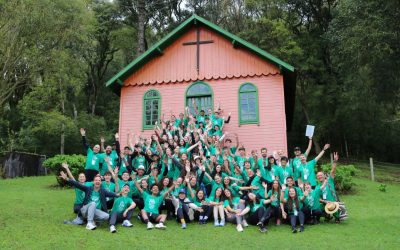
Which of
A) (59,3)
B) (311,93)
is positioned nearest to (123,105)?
(59,3)

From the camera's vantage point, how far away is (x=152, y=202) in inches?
364

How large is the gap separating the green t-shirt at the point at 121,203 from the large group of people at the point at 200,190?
24 millimetres

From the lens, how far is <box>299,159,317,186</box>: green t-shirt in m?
10.1

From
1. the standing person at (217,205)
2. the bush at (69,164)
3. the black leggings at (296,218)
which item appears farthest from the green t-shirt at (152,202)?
the bush at (69,164)

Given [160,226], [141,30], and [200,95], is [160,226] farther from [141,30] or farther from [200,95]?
[141,30]

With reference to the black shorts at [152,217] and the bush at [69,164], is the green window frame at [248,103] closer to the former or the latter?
the bush at [69,164]

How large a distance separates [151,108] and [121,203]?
8.14 m

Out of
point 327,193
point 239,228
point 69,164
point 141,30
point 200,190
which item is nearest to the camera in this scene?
point 239,228

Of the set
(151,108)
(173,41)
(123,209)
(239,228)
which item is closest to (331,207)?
(239,228)

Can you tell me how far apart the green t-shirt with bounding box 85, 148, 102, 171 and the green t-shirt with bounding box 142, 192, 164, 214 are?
202cm

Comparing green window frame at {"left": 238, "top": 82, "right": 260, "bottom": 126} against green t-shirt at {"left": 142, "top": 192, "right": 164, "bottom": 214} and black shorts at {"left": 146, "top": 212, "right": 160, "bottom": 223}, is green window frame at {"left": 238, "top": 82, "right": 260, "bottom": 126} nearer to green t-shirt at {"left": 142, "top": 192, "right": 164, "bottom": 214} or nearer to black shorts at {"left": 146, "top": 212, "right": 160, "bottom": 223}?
green t-shirt at {"left": 142, "top": 192, "right": 164, "bottom": 214}

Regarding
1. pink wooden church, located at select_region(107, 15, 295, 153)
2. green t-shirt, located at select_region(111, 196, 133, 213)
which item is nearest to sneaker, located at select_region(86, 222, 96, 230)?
green t-shirt, located at select_region(111, 196, 133, 213)

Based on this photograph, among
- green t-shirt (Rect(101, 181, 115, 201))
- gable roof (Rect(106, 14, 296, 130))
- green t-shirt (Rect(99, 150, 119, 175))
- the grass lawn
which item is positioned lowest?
the grass lawn

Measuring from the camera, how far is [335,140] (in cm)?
3681
